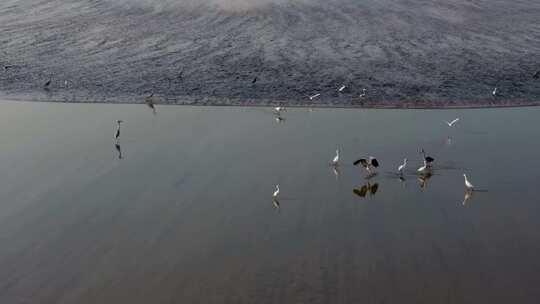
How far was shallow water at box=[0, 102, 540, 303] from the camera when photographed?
35.2ft

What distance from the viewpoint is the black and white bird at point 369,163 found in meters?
14.7

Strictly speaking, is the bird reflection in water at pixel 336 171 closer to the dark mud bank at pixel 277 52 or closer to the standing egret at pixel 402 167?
the standing egret at pixel 402 167

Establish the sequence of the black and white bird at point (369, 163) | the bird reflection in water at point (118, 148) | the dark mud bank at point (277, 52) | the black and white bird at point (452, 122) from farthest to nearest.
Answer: the dark mud bank at point (277, 52) < the black and white bird at point (452, 122) < the bird reflection in water at point (118, 148) < the black and white bird at point (369, 163)

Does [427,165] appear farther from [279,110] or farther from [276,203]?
[279,110]

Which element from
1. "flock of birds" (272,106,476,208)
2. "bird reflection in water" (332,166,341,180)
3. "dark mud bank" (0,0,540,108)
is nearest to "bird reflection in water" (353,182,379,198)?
"flock of birds" (272,106,476,208)

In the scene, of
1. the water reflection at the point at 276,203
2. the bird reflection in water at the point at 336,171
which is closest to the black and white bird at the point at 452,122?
the bird reflection in water at the point at 336,171

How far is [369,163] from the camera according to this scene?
14.9 metres

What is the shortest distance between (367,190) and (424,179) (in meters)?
1.38

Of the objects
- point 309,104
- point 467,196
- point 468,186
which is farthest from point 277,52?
point 467,196

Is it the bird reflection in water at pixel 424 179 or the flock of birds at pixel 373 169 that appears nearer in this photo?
the flock of birds at pixel 373 169

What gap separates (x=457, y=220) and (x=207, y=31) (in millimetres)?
15293

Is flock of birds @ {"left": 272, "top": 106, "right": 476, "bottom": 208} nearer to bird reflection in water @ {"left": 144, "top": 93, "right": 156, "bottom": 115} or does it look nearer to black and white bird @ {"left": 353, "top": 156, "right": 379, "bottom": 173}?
black and white bird @ {"left": 353, "top": 156, "right": 379, "bottom": 173}

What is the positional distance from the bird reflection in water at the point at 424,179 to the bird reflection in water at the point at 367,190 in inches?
37.3

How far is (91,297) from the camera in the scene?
10453mm
